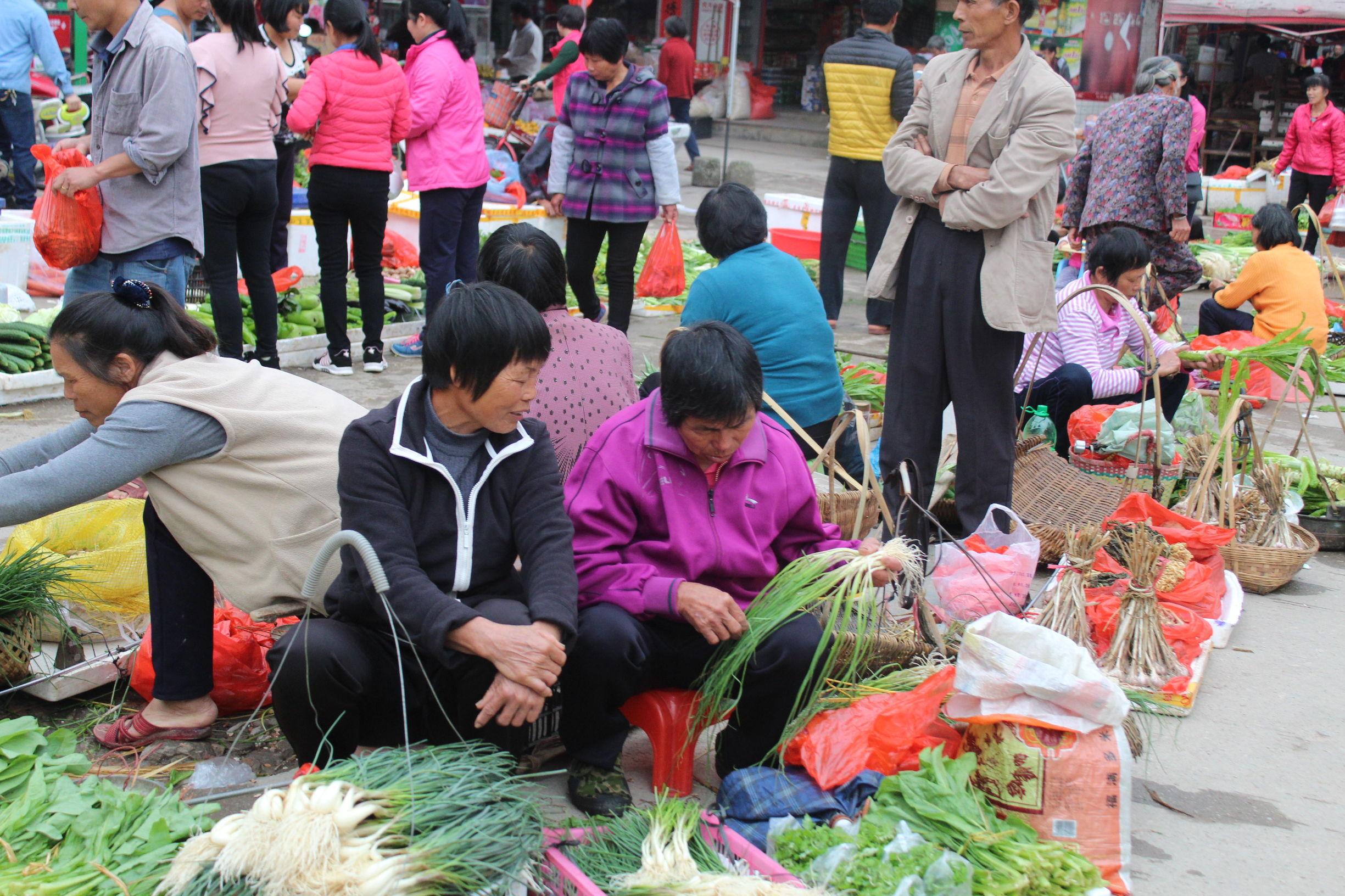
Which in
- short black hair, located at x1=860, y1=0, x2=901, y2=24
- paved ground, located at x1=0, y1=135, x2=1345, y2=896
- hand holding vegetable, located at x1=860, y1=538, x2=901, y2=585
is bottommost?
paved ground, located at x1=0, y1=135, x2=1345, y2=896

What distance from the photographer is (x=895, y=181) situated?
389cm

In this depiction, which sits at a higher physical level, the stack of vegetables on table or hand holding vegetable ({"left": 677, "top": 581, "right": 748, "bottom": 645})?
hand holding vegetable ({"left": 677, "top": 581, "right": 748, "bottom": 645})

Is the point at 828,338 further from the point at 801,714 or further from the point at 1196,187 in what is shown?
the point at 1196,187

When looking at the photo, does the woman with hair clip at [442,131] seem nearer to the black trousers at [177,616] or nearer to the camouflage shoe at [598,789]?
the black trousers at [177,616]

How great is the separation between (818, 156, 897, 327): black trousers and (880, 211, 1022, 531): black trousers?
2.91m

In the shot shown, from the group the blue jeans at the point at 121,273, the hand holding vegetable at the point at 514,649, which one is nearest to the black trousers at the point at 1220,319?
the blue jeans at the point at 121,273

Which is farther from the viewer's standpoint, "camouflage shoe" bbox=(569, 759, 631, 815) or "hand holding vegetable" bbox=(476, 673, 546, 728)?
"camouflage shoe" bbox=(569, 759, 631, 815)

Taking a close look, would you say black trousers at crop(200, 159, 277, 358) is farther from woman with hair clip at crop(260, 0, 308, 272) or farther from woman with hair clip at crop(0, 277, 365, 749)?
woman with hair clip at crop(0, 277, 365, 749)

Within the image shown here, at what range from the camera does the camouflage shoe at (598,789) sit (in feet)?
8.31

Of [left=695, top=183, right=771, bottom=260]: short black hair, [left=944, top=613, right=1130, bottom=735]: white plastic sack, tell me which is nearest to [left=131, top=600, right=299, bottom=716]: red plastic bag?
[left=944, top=613, right=1130, bottom=735]: white plastic sack

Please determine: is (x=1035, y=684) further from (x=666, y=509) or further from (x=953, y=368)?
(x=953, y=368)

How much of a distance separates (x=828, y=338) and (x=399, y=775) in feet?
7.88

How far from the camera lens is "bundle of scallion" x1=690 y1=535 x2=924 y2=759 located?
8.13 ft

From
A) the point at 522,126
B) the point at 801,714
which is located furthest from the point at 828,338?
the point at 522,126
